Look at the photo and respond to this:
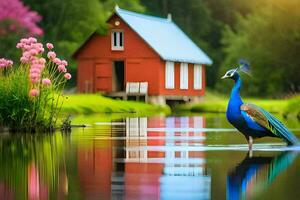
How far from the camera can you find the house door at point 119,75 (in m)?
59.2

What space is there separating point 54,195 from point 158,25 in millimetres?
51672

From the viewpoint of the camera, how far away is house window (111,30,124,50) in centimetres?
5822

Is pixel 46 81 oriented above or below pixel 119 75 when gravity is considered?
below

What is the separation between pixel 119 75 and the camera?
59969 millimetres

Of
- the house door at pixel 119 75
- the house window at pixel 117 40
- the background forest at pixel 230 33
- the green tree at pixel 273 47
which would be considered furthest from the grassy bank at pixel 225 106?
the house window at pixel 117 40

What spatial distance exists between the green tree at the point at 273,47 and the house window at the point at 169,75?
909cm

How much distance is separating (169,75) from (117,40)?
3777 mm

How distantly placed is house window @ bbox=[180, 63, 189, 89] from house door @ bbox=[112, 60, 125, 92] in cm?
363

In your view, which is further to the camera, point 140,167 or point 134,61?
point 134,61

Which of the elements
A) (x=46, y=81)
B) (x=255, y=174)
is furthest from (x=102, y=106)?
(x=255, y=174)

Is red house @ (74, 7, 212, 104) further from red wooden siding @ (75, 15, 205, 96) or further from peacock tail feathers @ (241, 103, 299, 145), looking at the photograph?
peacock tail feathers @ (241, 103, 299, 145)

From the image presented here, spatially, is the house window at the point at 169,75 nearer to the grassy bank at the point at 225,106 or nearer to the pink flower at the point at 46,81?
the grassy bank at the point at 225,106

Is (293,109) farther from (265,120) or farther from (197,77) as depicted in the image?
(265,120)

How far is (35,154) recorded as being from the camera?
18.1 m
